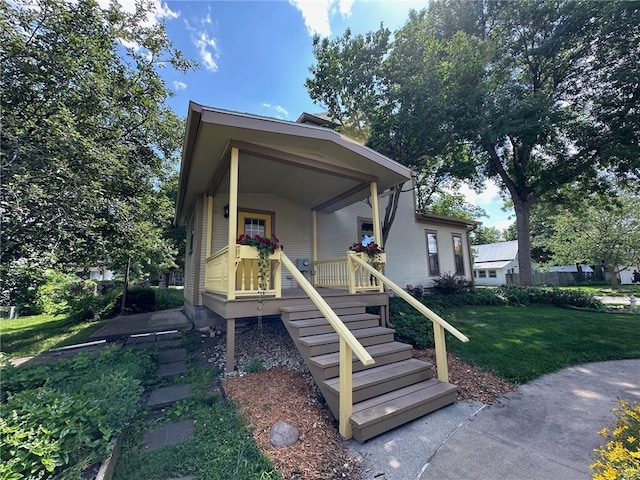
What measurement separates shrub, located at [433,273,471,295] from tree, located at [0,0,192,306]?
1035cm

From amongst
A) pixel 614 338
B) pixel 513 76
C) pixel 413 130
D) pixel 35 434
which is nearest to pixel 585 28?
pixel 513 76

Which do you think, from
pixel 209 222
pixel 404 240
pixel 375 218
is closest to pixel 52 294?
pixel 209 222

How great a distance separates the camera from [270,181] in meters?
6.82

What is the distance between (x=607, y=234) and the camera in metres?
19.4

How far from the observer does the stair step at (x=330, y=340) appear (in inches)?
146

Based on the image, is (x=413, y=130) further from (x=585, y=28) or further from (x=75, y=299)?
(x=75, y=299)

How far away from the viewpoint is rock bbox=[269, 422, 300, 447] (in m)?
2.66

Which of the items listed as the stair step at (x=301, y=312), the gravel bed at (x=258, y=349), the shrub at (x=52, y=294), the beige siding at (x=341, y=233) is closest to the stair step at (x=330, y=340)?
the stair step at (x=301, y=312)

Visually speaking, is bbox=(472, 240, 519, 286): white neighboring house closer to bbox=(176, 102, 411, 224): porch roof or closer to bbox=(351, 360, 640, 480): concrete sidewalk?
bbox=(176, 102, 411, 224): porch roof

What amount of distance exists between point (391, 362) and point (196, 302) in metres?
4.78

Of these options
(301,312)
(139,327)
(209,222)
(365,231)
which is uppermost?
(365,231)

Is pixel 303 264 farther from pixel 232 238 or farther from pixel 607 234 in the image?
pixel 607 234

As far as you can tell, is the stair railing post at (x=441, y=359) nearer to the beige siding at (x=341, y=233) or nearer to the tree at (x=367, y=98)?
the beige siding at (x=341, y=233)

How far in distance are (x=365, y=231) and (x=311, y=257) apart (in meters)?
2.76
